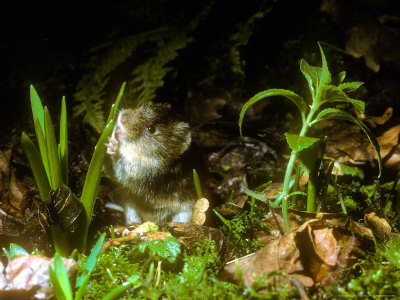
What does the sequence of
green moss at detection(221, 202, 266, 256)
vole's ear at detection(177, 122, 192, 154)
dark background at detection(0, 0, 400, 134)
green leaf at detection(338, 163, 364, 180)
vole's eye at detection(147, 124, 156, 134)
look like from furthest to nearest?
dark background at detection(0, 0, 400, 134) < vole's ear at detection(177, 122, 192, 154) < vole's eye at detection(147, 124, 156, 134) < green leaf at detection(338, 163, 364, 180) < green moss at detection(221, 202, 266, 256)

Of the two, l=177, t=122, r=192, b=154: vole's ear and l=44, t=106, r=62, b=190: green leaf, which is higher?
l=44, t=106, r=62, b=190: green leaf

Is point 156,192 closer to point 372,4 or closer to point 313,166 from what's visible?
point 313,166

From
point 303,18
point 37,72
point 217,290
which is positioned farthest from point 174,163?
point 303,18

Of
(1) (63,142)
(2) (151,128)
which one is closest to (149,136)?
(2) (151,128)

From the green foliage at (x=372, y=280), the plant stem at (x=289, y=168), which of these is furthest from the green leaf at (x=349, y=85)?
the green foliage at (x=372, y=280)

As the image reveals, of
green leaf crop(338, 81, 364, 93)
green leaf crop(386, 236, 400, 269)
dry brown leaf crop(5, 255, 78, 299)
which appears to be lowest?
green leaf crop(386, 236, 400, 269)

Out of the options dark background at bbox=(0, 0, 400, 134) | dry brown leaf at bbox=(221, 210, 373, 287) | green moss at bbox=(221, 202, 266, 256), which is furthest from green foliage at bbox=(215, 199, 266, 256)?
dark background at bbox=(0, 0, 400, 134)

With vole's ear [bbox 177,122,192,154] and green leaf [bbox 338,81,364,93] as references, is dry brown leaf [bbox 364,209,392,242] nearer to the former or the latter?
green leaf [bbox 338,81,364,93]

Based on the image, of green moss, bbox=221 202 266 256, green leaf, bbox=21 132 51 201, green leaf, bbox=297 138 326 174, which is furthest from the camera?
green moss, bbox=221 202 266 256
